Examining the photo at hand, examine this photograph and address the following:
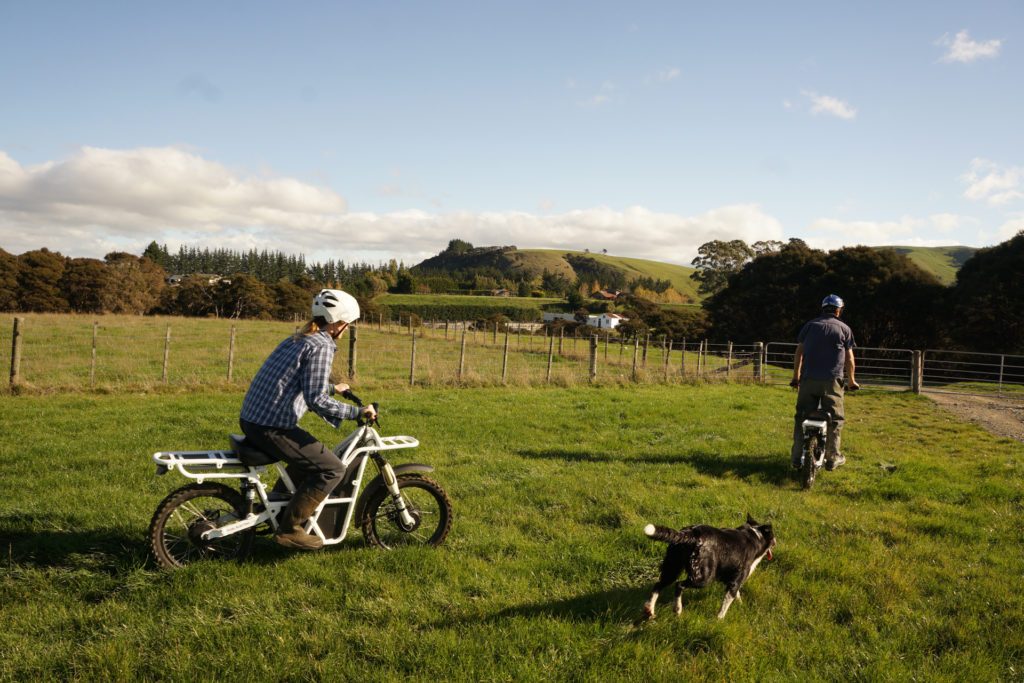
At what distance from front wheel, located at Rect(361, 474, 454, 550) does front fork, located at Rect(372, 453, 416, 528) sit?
0.13 ft

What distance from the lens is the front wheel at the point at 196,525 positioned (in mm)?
4359

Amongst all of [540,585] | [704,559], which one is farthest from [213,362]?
[704,559]

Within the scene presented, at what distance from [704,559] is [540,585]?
1.24 meters

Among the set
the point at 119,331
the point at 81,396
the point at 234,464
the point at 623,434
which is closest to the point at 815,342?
the point at 623,434

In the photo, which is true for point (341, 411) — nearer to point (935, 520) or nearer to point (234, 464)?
point (234, 464)

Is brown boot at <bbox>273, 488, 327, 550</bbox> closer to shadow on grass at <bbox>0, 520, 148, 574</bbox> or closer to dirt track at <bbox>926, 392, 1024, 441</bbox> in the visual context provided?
shadow on grass at <bbox>0, 520, 148, 574</bbox>

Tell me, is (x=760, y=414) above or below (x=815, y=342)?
below

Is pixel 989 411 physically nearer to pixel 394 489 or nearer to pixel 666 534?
pixel 666 534

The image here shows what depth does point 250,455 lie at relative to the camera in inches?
173

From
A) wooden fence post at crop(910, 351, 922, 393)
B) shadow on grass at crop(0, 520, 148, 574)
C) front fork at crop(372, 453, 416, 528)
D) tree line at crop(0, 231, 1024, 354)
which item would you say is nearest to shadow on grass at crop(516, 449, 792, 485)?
front fork at crop(372, 453, 416, 528)

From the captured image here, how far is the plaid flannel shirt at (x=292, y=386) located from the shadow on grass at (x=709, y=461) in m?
4.80

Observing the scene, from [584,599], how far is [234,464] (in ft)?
9.19

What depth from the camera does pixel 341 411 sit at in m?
4.37

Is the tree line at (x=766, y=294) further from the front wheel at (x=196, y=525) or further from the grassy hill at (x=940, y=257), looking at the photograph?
the grassy hill at (x=940, y=257)
